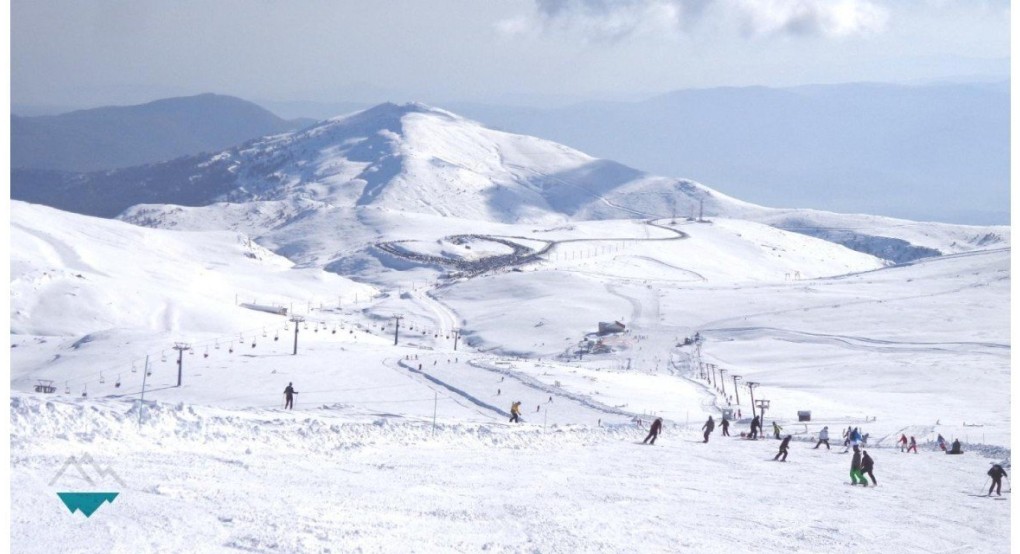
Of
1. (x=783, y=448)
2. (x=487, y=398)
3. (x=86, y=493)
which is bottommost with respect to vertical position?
(x=86, y=493)

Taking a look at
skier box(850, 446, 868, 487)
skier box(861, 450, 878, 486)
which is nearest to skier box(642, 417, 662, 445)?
skier box(850, 446, 868, 487)

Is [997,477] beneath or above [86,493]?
above

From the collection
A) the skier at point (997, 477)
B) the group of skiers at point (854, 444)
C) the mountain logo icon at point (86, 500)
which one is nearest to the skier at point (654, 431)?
the group of skiers at point (854, 444)

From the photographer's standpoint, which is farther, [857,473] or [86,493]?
[857,473]

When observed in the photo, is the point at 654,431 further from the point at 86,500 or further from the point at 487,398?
the point at 86,500

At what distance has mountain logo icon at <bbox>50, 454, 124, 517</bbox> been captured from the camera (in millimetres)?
14812

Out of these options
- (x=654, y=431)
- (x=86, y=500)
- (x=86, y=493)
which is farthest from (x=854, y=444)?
(x=86, y=500)

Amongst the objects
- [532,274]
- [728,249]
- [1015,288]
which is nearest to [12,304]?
[532,274]

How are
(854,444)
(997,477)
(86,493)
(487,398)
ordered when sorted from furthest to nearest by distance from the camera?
(487,398) → (854,444) → (997,477) → (86,493)

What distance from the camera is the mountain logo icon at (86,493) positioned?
1481 cm

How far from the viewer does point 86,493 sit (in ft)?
51.2

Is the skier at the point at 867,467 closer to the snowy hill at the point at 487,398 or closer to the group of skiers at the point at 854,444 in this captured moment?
the group of skiers at the point at 854,444

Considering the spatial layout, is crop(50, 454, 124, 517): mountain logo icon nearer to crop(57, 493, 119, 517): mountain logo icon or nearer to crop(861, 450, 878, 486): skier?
crop(57, 493, 119, 517): mountain logo icon

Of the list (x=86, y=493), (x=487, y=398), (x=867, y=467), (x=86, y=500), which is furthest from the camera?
(x=487, y=398)
